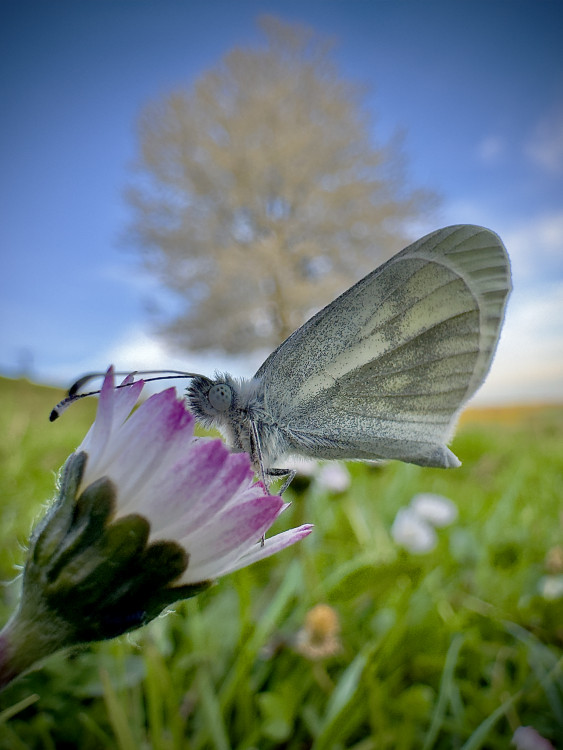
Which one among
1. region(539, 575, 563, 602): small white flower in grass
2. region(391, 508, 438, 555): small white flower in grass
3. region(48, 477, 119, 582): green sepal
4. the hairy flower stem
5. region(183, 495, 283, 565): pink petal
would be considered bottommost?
region(539, 575, 563, 602): small white flower in grass

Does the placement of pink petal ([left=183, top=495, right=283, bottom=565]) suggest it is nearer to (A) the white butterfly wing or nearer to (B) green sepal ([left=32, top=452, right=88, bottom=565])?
(B) green sepal ([left=32, top=452, right=88, bottom=565])

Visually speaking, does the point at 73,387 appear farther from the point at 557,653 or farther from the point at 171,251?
the point at 171,251

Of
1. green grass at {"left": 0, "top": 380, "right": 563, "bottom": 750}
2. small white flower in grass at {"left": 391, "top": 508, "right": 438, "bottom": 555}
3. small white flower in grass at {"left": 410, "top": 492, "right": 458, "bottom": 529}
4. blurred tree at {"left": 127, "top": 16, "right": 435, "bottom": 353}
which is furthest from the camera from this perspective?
blurred tree at {"left": 127, "top": 16, "right": 435, "bottom": 353}

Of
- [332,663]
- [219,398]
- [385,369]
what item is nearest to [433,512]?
[332,663]

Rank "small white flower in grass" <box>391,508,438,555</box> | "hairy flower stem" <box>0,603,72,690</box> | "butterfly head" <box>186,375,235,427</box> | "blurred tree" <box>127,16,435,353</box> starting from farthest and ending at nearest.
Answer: "blurred tree" <box>127,16,435,353</box> < "small white flower in grass" <box>391,508,438,555</box> < "butterfly head" <box>186,375,235,427</box> < "hairy flower stem" <box>0,603,72,690</box>

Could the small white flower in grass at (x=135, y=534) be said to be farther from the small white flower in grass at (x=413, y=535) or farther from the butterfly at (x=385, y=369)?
the small white flower in grass at (x=413, y=535)

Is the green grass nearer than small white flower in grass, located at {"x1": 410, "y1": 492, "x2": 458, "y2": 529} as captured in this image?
Yes

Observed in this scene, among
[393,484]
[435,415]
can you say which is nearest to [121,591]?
[435,415]

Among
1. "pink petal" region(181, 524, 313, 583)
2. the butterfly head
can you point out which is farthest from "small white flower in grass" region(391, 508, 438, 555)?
"pink petal" region(181, 524, 313, 583)

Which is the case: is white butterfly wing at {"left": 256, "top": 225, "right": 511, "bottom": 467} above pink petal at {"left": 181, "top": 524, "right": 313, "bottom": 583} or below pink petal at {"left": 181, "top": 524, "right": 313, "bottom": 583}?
above
